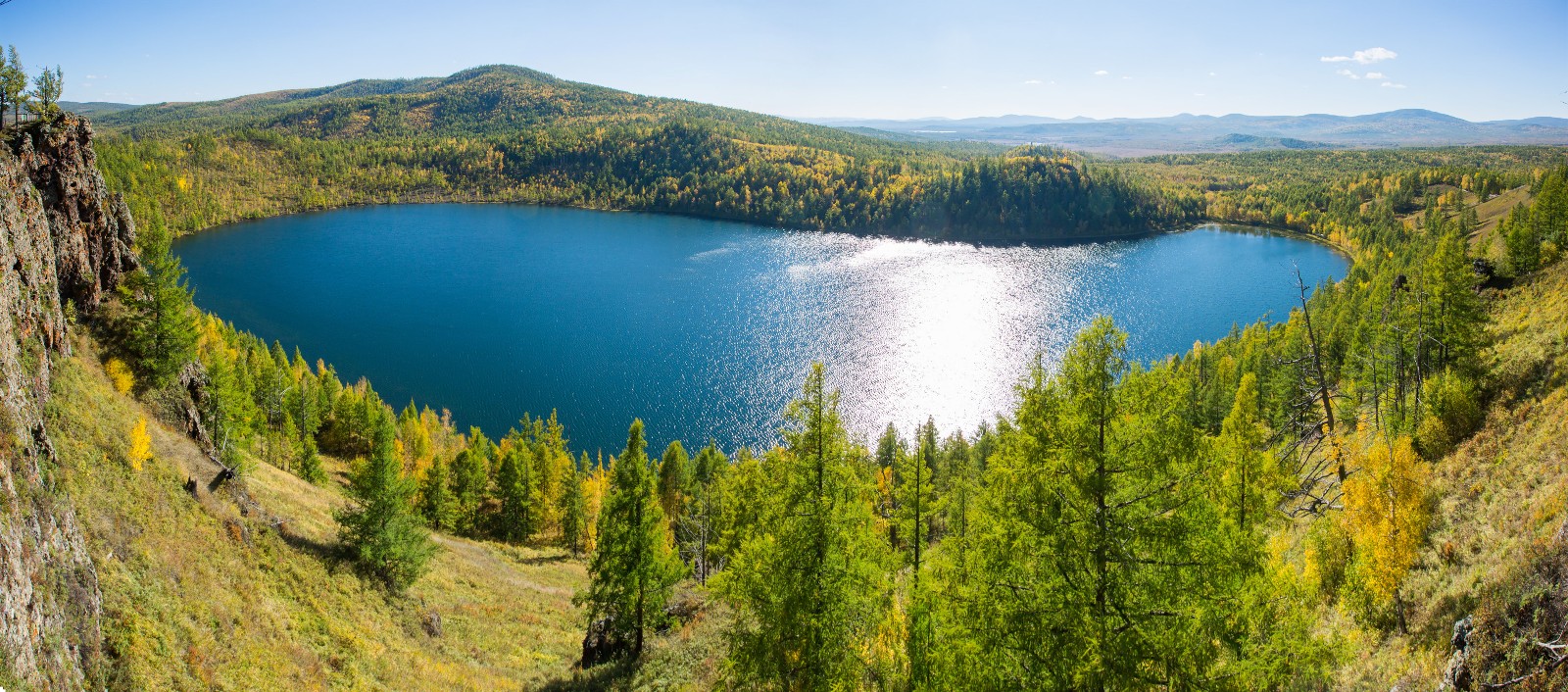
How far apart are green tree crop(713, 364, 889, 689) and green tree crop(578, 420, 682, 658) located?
11664 mm

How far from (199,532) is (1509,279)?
68.4 m

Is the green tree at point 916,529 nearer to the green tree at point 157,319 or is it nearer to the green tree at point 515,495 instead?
the green tree at point 515,495

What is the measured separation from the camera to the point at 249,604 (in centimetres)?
2317

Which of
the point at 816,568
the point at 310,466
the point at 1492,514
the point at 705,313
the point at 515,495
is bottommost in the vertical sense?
the point at 515,495

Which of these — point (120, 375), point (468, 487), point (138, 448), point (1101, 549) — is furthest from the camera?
point (468, 487)

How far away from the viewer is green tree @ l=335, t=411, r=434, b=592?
2995cm

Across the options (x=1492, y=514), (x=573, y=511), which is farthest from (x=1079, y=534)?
(x=573, y=511)

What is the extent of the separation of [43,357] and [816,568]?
99.1ft

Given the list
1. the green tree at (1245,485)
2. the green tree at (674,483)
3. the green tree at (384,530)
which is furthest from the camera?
the green tree at (674,483)

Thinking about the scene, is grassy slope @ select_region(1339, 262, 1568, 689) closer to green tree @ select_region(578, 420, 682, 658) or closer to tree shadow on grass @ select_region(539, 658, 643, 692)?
green tree @ select_region(578, 420, 682, 658)

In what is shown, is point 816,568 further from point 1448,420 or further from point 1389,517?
point 1448,420

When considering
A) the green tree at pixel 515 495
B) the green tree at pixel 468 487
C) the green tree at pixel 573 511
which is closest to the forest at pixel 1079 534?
the green tree at pixel 573 511

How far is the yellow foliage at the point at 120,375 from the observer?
104 feet

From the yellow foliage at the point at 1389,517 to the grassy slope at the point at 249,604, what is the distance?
62.9ft
